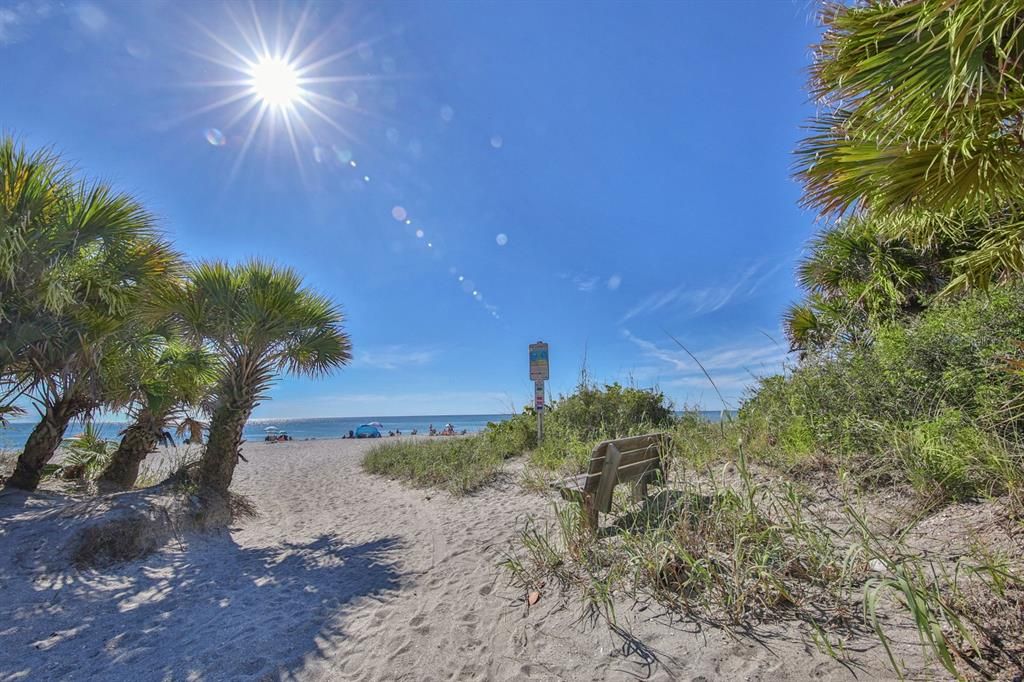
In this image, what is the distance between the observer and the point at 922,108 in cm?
245

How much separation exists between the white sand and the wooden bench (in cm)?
83

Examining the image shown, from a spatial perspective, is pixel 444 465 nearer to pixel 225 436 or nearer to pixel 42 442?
pixel 225 436

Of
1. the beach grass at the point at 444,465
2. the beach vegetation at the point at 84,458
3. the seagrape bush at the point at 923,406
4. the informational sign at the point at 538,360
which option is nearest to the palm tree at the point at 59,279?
the beach vegetation at the point at 84,458

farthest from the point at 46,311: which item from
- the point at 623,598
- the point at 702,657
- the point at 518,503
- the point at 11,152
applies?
the point at 702,657

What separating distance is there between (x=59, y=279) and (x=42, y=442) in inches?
131

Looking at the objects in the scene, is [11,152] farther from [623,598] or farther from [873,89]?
[873,89]

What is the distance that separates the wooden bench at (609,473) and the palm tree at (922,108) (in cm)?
261

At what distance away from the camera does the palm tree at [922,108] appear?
2189mm

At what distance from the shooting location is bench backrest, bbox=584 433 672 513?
12.0 feet

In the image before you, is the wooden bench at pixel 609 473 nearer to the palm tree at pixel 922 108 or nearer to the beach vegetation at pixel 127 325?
the palm tree at pixel 922 108

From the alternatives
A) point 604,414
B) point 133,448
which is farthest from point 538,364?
point 133,448

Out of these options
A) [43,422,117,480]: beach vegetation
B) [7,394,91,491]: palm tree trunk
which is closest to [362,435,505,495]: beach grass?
[43,422,117,480]: beach vegetation

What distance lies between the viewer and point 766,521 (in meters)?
2.87

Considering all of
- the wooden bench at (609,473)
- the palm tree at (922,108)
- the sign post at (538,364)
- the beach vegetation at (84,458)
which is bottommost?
the wooden bench at (609,473)
